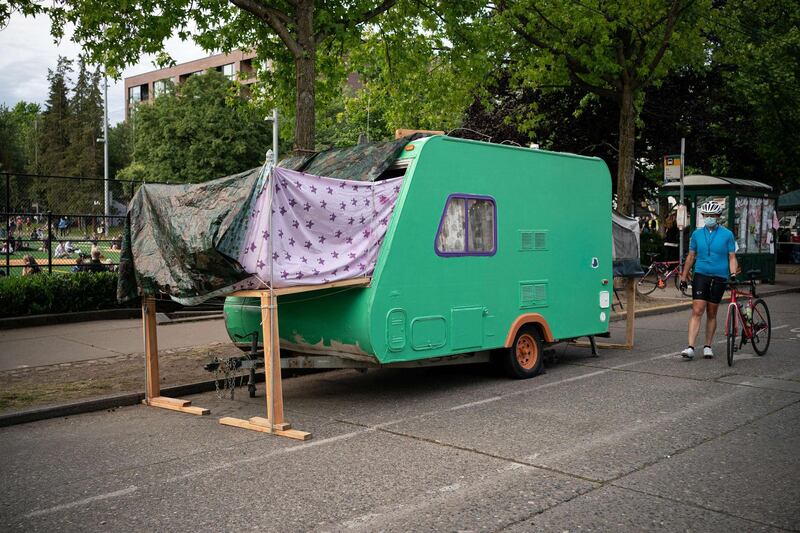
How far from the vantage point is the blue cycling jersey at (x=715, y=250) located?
401 inches

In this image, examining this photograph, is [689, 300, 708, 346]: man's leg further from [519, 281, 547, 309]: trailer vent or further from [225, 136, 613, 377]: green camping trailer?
[519, 281, 547, 309]: trailer vent

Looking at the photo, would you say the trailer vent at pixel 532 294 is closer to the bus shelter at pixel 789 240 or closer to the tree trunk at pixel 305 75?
the tree trunk at pixel 305 75

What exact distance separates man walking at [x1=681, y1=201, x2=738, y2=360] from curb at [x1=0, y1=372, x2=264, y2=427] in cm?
647

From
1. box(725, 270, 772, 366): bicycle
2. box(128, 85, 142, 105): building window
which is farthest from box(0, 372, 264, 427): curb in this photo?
box(128, 85, 142, 105): building window

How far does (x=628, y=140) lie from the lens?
64.1ft

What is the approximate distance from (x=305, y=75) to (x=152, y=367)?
208 inches

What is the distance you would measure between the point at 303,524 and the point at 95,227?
12713 millimetres

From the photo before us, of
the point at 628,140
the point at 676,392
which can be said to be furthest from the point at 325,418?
the point at 628,140

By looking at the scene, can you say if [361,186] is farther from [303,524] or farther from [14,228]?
[14,228]

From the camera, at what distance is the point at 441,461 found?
19.4ft

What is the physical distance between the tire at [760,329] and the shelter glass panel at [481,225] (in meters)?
4.48

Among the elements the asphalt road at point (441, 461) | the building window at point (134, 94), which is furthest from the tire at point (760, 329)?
the building window at point (134, 94)

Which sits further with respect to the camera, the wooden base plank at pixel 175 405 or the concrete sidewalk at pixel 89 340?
the concrete sidewalk at pixel 89 340

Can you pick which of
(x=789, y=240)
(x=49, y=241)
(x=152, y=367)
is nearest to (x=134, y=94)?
(x=789, y=240)
